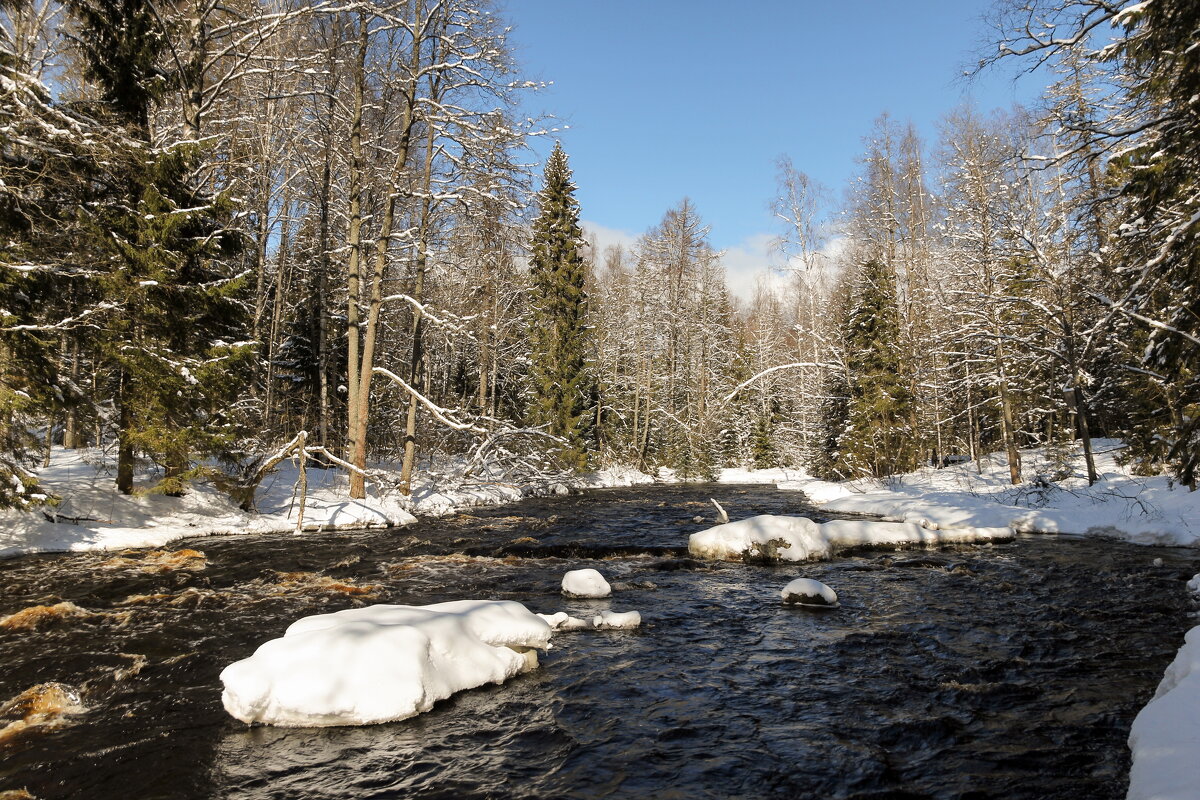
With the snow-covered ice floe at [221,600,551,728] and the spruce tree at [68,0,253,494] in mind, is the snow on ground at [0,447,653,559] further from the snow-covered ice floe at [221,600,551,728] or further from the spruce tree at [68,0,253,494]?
the snow-covered ice floe at [221,600,551,728]

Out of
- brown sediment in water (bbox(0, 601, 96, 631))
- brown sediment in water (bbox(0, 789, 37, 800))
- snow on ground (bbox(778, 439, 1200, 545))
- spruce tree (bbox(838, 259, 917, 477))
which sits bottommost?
brown sediment in water (bbox(0, 789, 37, 800))

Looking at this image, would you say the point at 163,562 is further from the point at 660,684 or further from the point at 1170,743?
the point at 1170,743

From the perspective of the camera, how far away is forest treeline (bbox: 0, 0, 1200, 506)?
29.7 ft

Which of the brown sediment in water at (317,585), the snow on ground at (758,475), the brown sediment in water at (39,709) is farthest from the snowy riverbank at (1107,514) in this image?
the snow on ground at (758,475)

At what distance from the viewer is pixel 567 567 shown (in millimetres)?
11008

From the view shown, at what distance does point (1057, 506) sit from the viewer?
15.1 meters

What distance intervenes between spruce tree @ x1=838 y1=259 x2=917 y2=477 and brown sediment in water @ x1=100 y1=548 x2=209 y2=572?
2080 cm

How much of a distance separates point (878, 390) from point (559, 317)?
45.4 feet

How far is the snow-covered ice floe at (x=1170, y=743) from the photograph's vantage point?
3383 millimetres

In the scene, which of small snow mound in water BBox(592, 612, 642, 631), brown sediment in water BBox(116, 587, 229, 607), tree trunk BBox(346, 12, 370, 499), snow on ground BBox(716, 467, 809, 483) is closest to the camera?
small snow mound in water BBox(592, 612, 642, 631)

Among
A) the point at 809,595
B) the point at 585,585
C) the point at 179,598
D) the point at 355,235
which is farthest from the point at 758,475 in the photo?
the point at 179,598

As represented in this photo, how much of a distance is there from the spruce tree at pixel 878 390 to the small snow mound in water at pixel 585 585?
17.2 m

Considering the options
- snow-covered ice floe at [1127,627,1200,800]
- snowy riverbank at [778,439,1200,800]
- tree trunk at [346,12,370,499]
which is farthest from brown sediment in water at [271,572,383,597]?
snowy riverbank at [778,439,1200,800]

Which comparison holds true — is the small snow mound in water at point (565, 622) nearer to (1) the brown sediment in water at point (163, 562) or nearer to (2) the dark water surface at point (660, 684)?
(2) the dark water surface at point (660, 684)
